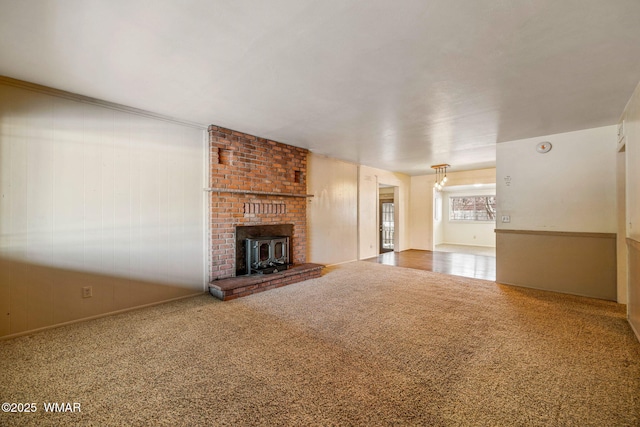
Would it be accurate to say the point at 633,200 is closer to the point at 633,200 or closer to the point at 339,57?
the point at 633,200

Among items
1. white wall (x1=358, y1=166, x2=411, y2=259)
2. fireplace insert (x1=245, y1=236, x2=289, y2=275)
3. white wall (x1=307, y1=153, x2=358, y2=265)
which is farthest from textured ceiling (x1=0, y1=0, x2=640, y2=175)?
white wall (x1=358, y1=166, x2=411, y2=259)

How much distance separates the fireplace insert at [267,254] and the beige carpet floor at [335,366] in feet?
2.81

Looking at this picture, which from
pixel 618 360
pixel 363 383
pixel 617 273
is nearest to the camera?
pixel 363 383

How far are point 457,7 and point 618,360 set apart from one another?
2892mm

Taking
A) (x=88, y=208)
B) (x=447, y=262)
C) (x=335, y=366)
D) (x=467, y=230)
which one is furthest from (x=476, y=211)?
(x=88, y=208)

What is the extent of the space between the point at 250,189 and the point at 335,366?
305cm

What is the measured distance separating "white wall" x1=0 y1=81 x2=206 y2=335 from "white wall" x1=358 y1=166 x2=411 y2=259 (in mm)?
4208

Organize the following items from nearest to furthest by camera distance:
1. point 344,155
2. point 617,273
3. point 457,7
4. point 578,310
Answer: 1. point 457,7
2. point 578,310
3. point 617,273
4. point 344,155

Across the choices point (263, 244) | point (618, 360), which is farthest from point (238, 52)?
point (618, 360)

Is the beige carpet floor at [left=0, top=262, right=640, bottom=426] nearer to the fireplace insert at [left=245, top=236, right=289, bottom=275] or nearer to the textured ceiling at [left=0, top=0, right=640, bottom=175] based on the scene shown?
the fireplace insert at [left=245, top=236, right=289, bottom=275]

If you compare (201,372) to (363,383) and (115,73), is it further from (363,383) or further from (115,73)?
(115,73)

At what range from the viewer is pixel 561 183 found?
13.4 feet

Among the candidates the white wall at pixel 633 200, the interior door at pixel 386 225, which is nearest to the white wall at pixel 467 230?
the interior door at pixel 386 225

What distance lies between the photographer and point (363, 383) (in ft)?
6.07
